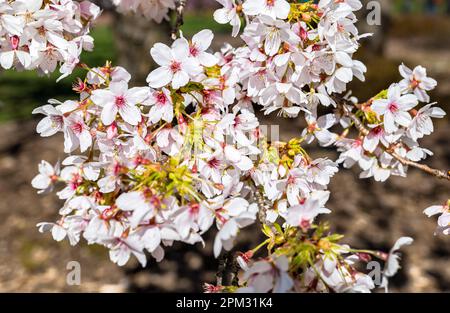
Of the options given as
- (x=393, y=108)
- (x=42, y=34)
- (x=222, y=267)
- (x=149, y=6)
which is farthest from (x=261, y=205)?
(x=149, y=6)

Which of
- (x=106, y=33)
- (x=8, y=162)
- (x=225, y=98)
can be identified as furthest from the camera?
(x=106, y=33)

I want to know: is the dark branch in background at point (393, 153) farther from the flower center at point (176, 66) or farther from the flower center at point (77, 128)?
the flower center at point (77, 128)

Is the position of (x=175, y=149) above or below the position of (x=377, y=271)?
above

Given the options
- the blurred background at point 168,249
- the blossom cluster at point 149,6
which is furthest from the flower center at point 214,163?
the blurred background at point 168,249

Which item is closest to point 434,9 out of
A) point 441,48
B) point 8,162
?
point 441,48

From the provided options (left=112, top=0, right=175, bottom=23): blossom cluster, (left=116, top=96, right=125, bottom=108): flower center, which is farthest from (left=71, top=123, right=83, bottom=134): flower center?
(left=112, top=0, right=175, bottom=23): blossom cluster

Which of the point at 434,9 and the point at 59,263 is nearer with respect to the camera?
the point at 59,263

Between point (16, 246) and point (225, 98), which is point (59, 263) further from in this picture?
point (225, 98)

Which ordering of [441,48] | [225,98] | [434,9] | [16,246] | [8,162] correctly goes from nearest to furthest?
[225,98] < [16,246] < [8,162] < [441,48] < [434,9]
